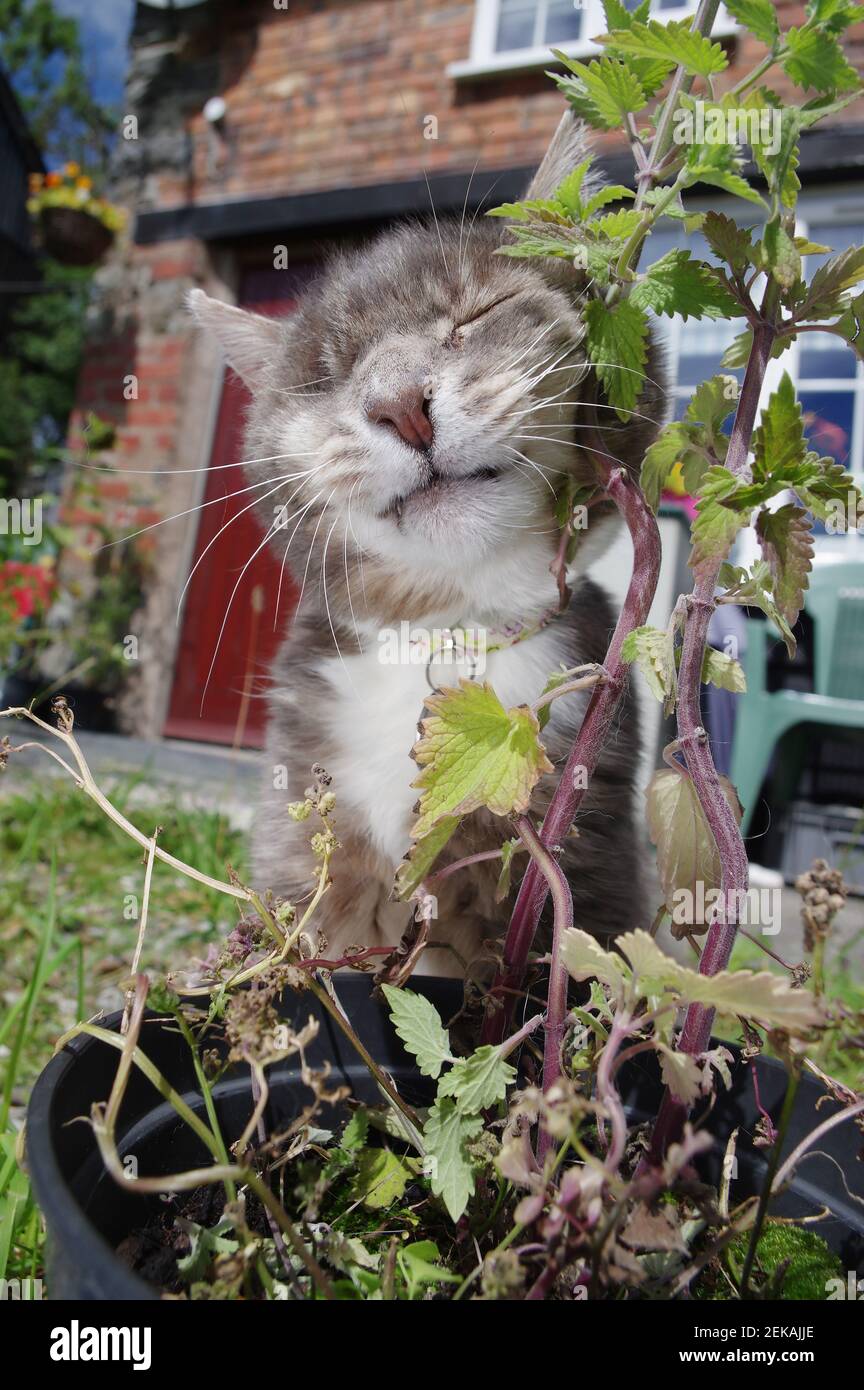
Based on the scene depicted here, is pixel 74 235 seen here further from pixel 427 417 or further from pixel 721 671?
pixel 721 671

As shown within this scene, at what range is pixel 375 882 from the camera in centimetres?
116

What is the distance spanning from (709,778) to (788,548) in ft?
0.52

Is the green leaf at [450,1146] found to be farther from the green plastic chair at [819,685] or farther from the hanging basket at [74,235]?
the hanging basket at [74,235]

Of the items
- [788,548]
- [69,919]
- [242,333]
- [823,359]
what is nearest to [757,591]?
[788,548]

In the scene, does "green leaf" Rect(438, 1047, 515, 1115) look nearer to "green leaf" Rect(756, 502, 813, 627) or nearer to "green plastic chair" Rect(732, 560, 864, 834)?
"green leaf" Rect(756, 502, 813, 627)

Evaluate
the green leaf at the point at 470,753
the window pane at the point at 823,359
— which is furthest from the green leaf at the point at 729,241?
the window pane at the point at 823,359

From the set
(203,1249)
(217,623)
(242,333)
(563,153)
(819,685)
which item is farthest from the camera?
(217,623)

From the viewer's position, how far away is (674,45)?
1.89ft

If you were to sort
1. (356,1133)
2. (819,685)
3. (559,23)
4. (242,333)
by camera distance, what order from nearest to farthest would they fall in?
1. (356,1133)
2. (242,333)
3. (819,685)
4. (559,23)

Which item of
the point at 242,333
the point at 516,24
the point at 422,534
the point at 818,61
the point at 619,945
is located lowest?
the point at 619,945

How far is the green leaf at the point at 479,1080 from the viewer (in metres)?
0.58

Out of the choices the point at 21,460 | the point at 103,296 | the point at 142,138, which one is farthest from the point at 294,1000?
the point at 21,460

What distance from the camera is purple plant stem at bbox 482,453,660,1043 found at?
0.66 metres
